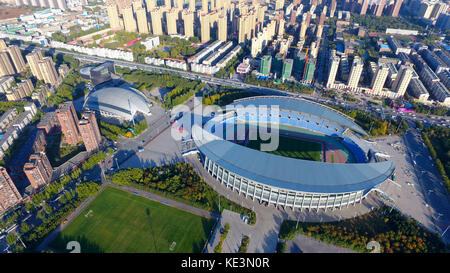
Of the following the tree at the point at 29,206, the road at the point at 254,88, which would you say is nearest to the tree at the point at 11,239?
the tree at the point at 29,206

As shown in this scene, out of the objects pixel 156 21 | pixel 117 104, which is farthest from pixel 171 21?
pixel 117 104

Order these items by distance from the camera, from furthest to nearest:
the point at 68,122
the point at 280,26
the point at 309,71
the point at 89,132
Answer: the point at 280,26 < the point at 309,71 < the point at 68,122 < the point at 89,132

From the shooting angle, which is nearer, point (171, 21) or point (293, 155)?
point (293, 155)

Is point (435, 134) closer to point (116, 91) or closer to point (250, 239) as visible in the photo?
point (250, 239)

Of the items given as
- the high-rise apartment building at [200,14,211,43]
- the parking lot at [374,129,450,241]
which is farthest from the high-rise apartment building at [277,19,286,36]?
the parking lot at [374,129,450,241]

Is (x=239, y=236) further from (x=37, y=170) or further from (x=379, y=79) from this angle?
(x=379, y=79)

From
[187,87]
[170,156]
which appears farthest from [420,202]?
[187,87]
